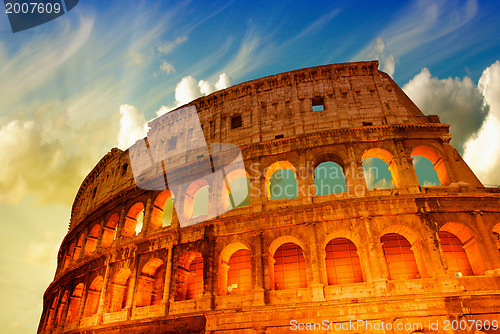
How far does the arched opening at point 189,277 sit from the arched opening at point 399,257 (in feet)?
26.7

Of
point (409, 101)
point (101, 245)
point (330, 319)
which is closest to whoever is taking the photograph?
point (330, 319)

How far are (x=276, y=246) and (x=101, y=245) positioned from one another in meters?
11.0

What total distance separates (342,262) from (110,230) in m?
13.9

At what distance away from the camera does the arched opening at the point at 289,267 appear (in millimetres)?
13867

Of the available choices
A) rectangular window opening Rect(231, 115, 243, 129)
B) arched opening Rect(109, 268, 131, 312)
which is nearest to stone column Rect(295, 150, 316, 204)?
rectangular window opening Rect(231, 115, 243, 129)

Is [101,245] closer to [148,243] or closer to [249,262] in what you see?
[148,243]

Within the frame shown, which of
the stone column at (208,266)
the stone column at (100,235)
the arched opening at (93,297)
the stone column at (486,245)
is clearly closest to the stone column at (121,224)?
the stone column at (100,235)

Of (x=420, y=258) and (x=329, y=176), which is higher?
(x=329, y=176)

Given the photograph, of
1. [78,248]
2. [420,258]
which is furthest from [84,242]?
[420,258]

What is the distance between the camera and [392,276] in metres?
13.2

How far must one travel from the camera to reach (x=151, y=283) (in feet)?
53.5

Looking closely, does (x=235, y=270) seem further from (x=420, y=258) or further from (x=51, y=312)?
(x=51, y=312)

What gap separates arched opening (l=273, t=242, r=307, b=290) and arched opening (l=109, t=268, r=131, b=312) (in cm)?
763

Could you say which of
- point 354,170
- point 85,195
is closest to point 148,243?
point 354,170
